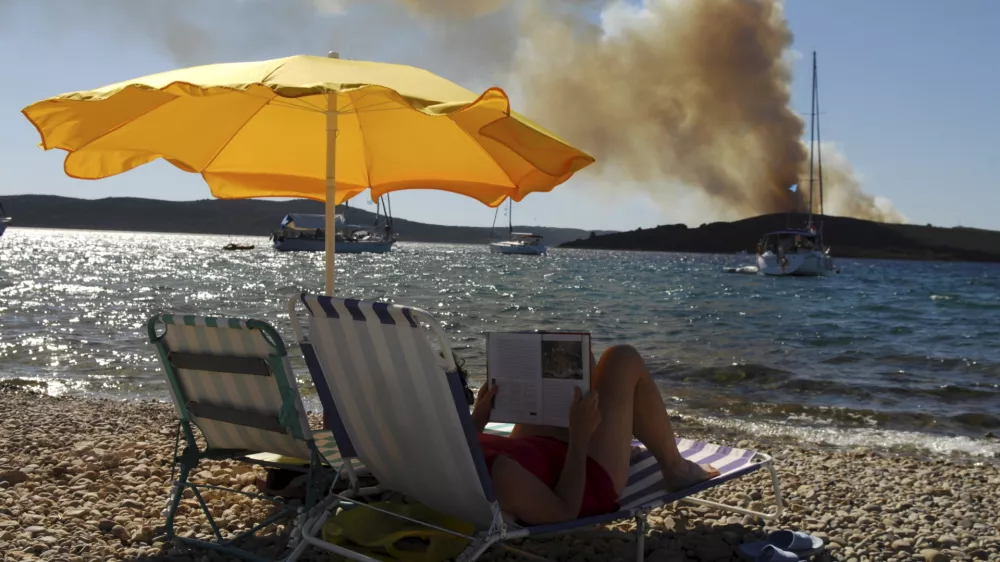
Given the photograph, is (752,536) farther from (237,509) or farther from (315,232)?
(315,232)

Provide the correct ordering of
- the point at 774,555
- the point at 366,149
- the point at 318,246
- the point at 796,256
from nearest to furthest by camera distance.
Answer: the point at 774,555
the point at 366,149
the point at 796,256
the point at 318,246

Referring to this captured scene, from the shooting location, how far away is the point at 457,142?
4.44 meters

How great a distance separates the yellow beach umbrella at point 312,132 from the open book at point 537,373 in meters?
0.72

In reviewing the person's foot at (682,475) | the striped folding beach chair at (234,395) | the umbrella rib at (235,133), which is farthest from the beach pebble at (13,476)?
the person's foot at (682,475)

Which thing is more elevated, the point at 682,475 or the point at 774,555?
the point at 682,475

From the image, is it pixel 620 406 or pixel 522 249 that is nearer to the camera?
pixel 620 406

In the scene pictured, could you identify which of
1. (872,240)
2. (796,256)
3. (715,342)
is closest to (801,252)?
(796,256)

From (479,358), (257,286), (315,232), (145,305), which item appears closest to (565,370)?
(479,358)

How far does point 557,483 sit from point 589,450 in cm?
19

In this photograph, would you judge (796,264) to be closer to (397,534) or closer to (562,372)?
(562,372)

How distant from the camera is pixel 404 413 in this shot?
8.78ft

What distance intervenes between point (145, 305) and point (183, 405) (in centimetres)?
1879

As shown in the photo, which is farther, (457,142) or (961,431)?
(961,431)

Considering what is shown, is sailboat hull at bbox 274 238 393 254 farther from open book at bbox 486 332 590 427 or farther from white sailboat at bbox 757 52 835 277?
open book at bbox 486 332 590 427
